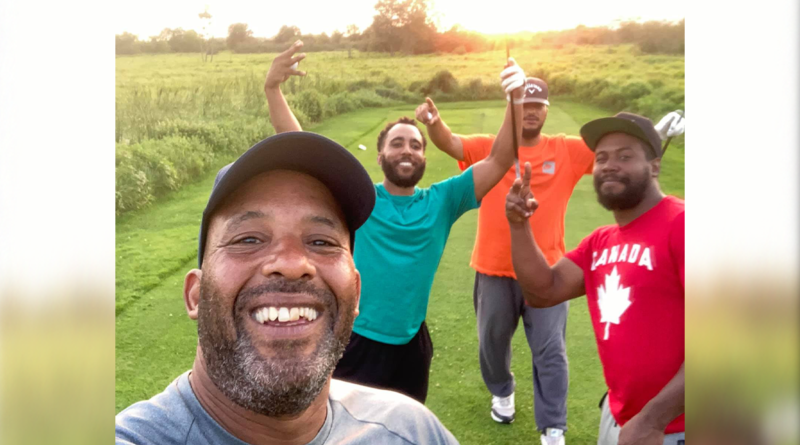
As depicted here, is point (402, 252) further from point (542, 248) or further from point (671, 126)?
point (671, 126)

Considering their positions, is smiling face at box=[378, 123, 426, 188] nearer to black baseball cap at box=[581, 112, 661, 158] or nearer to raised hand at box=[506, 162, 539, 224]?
raised hand at box=[506, 162, 539, 224]

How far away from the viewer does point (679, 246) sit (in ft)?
5.57

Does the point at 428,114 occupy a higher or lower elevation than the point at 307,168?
higher

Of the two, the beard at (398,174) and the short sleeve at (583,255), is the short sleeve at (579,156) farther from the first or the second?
the beard at (398,174)

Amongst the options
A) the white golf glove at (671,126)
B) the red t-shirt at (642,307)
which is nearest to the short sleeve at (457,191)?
the red t-shirt at (642,307)

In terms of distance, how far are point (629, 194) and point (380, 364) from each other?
2.89 ft

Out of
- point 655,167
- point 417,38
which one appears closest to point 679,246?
point 655,167

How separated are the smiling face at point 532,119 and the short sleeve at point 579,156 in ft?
0.32

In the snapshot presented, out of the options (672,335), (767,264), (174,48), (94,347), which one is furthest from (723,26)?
(94,347)

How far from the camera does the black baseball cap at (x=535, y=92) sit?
204 centimetres

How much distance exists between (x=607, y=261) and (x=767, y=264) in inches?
15.9

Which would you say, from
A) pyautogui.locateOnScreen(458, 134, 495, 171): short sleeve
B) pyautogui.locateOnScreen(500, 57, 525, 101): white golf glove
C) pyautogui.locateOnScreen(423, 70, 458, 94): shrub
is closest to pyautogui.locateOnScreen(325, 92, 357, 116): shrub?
pyautogui.locateOnScreen(423, 70, 458, 94): shrub

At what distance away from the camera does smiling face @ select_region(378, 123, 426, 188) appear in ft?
6.73

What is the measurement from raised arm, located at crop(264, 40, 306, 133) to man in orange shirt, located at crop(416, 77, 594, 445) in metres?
0.41
